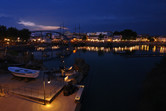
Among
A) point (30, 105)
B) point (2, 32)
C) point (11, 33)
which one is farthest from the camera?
point (11, 33)

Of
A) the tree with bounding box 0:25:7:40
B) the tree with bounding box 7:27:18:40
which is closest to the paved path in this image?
the tree with bounding box 0:25:7:40

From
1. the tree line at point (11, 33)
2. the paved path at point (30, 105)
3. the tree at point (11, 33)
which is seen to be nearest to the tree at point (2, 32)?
the tree line at point (11, 33)

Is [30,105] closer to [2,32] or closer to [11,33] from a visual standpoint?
[2,32]

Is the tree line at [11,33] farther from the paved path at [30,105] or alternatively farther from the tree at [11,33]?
the paved path at [30,105]

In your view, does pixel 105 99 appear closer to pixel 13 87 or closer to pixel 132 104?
pixel 132 104

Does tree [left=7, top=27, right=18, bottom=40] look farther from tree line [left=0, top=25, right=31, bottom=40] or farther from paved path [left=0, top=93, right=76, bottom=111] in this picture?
paved path [left=0, top=93, right=76, bottom=111]

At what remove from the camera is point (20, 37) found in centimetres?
4916

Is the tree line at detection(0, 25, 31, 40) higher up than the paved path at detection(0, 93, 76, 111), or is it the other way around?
the tree line at detection(0, 25, 31, 40)

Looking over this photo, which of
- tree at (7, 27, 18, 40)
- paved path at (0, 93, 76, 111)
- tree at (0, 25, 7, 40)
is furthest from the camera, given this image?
tree at (7, 27, 18, 40)

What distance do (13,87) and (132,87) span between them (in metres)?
14.3

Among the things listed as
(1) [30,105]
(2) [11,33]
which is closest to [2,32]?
(2) [11,33]

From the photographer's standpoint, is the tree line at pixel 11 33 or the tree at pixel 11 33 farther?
the tree at pixel 11 33

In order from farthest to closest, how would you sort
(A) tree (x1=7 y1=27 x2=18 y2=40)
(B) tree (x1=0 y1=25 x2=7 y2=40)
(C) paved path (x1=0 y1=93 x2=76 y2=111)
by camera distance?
(A) tree (x1=7 y1=27 x2=18 y2=40)
(B) tree (x1=0 y1=25 x2=7 y2=40)
(C) paved path (x1=0 y1=93 x2=76 y2=111)

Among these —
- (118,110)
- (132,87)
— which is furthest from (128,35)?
(118,110)
